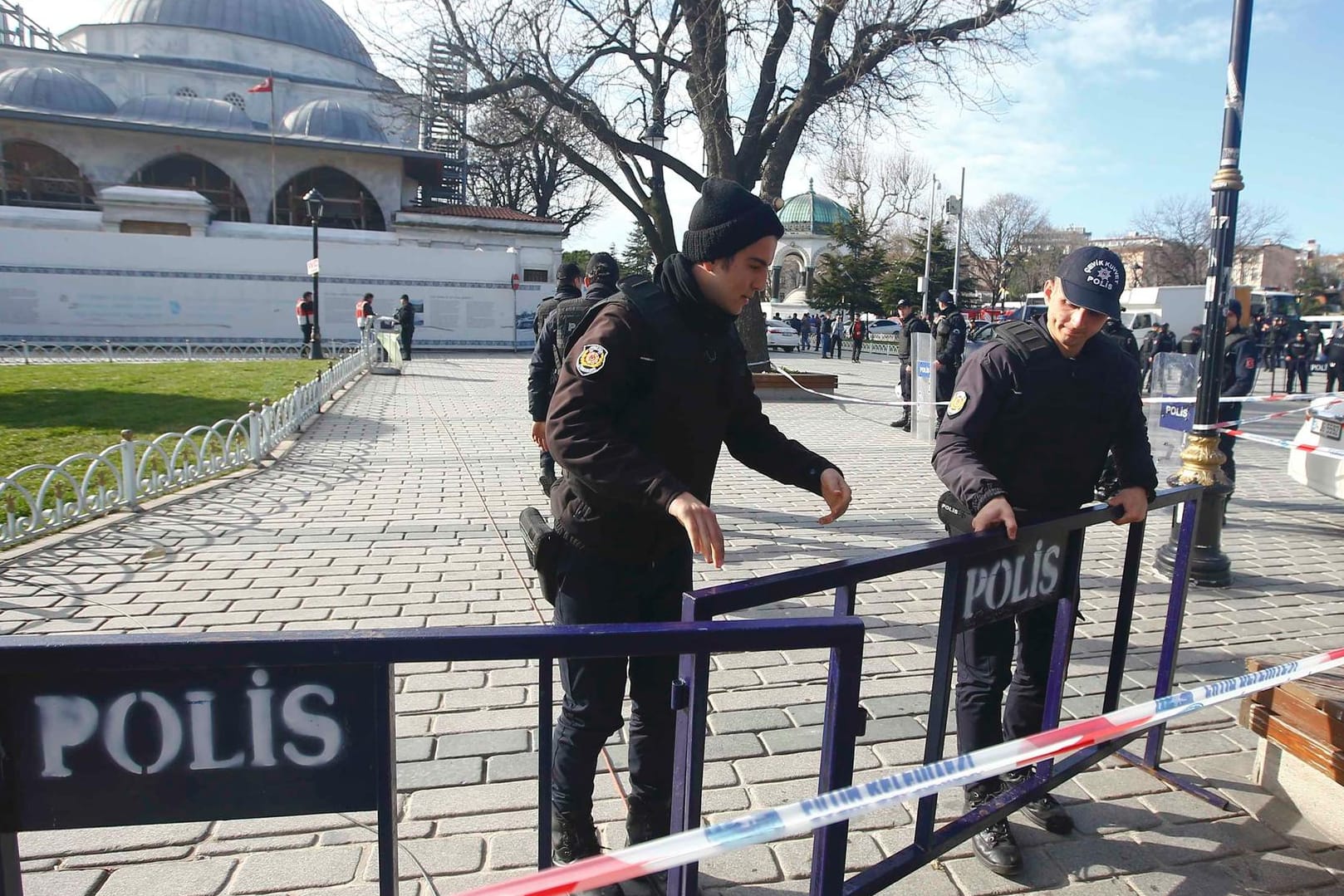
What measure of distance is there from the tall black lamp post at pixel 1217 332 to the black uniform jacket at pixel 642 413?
396 cm

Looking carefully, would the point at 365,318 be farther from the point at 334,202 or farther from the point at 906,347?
the point at 334,202

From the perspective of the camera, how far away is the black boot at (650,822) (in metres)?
2.57

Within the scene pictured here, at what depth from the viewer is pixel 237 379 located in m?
16.9

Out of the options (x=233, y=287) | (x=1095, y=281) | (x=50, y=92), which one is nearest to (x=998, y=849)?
(x=1095, y=281)

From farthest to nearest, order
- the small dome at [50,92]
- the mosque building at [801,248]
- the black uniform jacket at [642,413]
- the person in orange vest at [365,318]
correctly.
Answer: the mosque building at [801,248], the small dome at [50,92], the person in orange vest at [365,318], the black uniform jacket at [642,413]

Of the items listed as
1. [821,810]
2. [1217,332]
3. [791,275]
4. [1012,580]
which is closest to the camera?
[821,810]

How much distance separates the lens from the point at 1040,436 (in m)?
2.89

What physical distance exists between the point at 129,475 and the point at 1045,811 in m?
6.75

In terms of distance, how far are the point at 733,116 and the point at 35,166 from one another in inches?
1422

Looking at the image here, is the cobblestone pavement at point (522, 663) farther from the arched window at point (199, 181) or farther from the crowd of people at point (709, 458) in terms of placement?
the arched window at point (199, 181)

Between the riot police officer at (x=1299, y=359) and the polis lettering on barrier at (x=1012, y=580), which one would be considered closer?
the polis lettering on barrier at (x=1012, y=580)

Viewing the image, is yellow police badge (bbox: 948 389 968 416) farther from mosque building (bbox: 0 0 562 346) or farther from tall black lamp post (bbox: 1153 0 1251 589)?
mosque building (bbox: 0 0 562 346)

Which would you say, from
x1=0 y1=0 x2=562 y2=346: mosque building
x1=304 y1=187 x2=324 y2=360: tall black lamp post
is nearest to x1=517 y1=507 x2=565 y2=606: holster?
x1=0 y1=0 x2=562 y2=346: mosque building

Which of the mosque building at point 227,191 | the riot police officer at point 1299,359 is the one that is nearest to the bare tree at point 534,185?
the mosque building at point 227,191
